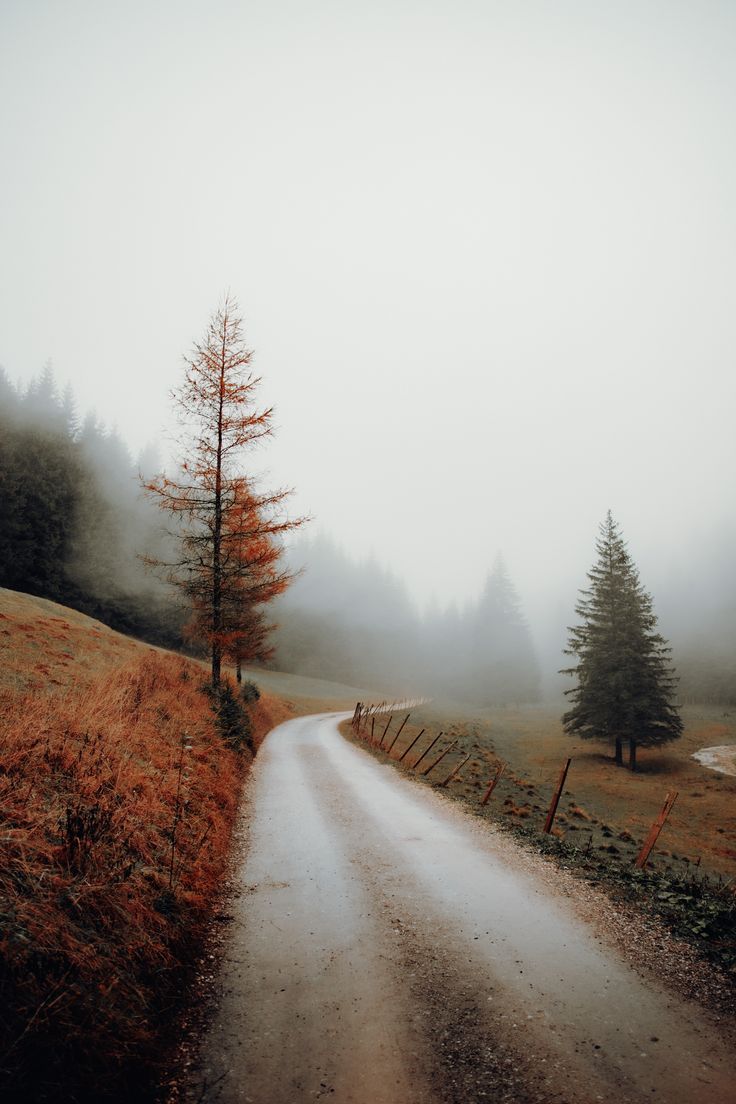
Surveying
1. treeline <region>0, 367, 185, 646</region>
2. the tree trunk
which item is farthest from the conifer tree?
the tree trunk

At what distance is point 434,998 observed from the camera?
4.22m

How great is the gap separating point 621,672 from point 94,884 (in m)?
29.6

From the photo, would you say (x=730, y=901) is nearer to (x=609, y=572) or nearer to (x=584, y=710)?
(x=584, y=710)

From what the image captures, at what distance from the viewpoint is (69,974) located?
3.18 metres

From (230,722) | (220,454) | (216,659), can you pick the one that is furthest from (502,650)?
(220,454)

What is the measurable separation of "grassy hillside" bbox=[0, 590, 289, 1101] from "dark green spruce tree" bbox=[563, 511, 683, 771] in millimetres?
25194

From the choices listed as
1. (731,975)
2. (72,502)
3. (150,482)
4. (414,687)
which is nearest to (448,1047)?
(731,975)

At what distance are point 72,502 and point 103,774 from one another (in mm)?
43523

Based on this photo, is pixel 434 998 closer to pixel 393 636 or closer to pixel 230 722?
pixel 230 722

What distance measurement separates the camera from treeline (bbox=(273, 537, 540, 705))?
60406 mm

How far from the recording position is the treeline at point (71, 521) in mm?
38000

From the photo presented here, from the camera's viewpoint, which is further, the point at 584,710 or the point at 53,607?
the point at 584,710

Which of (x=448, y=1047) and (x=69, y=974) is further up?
(x=69, y=974)

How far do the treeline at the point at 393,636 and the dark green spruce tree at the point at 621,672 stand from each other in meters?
29.3
